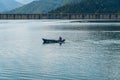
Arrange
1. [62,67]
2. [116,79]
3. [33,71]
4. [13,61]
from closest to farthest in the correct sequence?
[116,79]
[33,71]
[62,67]
[13,61]

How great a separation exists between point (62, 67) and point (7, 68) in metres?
9.83

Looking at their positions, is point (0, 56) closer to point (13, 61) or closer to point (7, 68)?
point (13, 61)

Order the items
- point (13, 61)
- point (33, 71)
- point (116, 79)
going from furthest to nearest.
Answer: point (13, 61), point (33, 71), point (116, 79)

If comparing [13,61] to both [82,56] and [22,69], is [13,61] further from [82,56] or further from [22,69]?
[82,56]

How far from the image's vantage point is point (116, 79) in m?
56.7

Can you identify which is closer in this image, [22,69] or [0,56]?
[22,69]

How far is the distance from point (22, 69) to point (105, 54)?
28.4 metres

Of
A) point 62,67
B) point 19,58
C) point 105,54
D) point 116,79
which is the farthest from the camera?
point 105,54

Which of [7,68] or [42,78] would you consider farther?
[7,68]

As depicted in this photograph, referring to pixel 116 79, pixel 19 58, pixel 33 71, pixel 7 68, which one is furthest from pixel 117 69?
pixel 19 58

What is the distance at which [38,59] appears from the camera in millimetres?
80125

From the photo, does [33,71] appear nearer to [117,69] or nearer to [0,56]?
[117,69]

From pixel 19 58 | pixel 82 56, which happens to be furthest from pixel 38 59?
pixel 82 56

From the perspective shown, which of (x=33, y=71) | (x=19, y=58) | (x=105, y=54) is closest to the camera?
(x=33, y=71)
